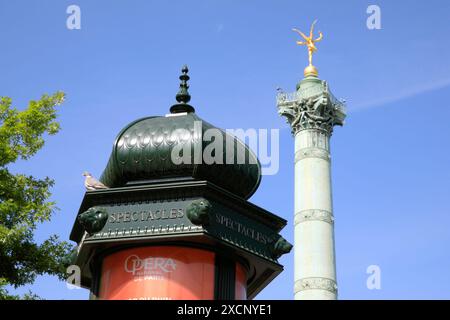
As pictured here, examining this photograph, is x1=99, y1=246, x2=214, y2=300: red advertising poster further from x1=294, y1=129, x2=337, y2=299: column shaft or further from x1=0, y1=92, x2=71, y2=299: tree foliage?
x1=294, y1=129, x2=337, y2=299: column shaft

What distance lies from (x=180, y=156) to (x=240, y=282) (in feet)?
3.37

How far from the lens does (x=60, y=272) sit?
931 cm

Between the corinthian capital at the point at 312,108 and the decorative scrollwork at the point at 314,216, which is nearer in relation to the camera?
the decorative scrollwork at the point at 314,216

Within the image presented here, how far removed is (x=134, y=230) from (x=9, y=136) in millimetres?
4238

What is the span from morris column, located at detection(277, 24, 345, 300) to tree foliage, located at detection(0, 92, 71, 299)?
2323 centimetres

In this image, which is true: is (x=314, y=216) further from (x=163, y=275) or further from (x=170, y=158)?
(x=163, y=275)

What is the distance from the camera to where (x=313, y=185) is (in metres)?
34.1

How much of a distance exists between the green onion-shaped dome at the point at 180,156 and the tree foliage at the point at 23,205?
9.46 feet

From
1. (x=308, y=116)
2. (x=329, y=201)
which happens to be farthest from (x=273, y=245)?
(x=308, y=116)

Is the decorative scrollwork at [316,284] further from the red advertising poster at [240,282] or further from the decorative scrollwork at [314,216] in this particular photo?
the red advertising poster at [240,282]

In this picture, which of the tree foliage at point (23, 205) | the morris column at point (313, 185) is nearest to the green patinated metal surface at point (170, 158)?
the tree foliage at point (23, 205)

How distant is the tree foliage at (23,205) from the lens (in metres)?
8.60

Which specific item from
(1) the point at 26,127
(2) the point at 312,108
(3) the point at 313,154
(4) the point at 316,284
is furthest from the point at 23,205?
(2) the point at 312,108

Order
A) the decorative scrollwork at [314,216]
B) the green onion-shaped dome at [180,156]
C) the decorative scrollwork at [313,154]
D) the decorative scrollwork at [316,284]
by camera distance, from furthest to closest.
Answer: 1. the decorative scrollwork at [313,154]
2. the decorative scrollwork at [314,216]
3. the decorative scrollwork at [316,284]
4. the green onion-shaped dome at [180,156]
